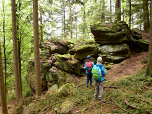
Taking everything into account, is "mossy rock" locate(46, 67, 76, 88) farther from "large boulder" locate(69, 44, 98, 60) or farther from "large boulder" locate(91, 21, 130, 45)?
"large boulder" locate(91, 21, 130, 45)

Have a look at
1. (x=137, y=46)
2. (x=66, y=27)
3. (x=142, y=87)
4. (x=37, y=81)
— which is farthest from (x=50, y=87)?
(x=66, y=27)

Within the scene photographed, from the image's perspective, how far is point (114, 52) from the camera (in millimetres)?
10383

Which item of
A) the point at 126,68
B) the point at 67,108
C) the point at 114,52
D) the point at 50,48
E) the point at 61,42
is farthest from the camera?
the point at 61,42

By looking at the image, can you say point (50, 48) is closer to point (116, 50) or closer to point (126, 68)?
point (116, 50)

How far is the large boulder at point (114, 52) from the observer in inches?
400

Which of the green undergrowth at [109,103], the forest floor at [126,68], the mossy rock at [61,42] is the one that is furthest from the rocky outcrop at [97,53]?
the green undergrowth at [109,103]

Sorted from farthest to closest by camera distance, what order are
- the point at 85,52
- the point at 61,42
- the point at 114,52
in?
the point at 61,42 → the point at 85,52 → the point at 114,52

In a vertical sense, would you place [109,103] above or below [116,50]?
below

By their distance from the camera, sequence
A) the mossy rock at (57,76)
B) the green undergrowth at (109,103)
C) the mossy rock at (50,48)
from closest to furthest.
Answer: the green undergrowth at (109,103)
the mossy rock at (57,76)
the mossy rock at (50,48)

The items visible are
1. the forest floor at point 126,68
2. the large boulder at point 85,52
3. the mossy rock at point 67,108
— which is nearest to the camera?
the mossy rock at point 67,108

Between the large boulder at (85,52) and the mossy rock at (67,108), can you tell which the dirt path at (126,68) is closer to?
the large boulder at (85,52)

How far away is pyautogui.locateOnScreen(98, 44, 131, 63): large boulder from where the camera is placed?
→ 10.2m

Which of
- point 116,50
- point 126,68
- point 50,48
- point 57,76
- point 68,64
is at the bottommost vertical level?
point 57,76

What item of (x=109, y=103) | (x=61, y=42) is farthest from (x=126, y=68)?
(x=61, y=42)
